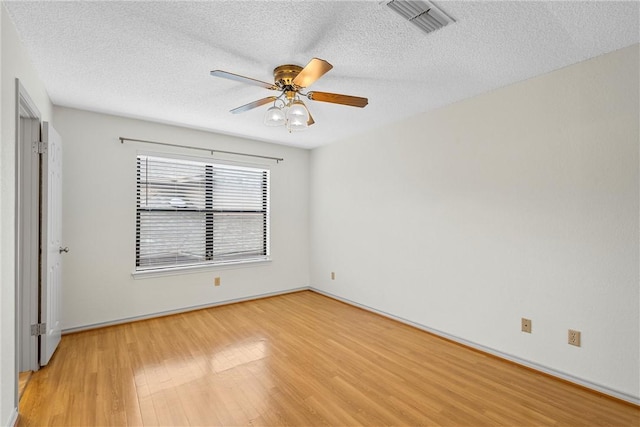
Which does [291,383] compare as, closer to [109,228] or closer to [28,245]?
[28,245]

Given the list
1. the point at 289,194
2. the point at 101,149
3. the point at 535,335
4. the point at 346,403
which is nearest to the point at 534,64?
the point at 535,335

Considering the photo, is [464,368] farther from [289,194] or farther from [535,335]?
[289,194]

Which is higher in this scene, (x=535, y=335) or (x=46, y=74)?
(x=46, y=74)

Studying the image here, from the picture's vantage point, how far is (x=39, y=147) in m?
2.48

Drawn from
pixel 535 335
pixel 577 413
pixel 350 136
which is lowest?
pixel 577 413

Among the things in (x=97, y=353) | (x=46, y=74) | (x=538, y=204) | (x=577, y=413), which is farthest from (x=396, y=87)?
(x=97, y=353)

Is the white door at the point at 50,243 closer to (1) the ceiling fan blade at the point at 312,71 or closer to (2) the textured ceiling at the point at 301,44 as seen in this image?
(2) the textured ceiling at the point at 301,44

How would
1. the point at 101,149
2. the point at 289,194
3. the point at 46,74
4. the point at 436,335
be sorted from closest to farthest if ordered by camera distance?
the point at 46,74 < the point at 436,335 < the point at 101,149 < the point at 289,194

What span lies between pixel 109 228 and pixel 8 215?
75.2 inches

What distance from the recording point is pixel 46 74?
2.52 m

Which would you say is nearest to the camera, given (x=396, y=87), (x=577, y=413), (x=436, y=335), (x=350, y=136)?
(x=577, y=413)

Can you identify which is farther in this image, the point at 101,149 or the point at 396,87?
the point at 101,149

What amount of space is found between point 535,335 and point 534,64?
7.13 feet

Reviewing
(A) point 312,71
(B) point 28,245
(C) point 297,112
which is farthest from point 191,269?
(A) point 312,71
